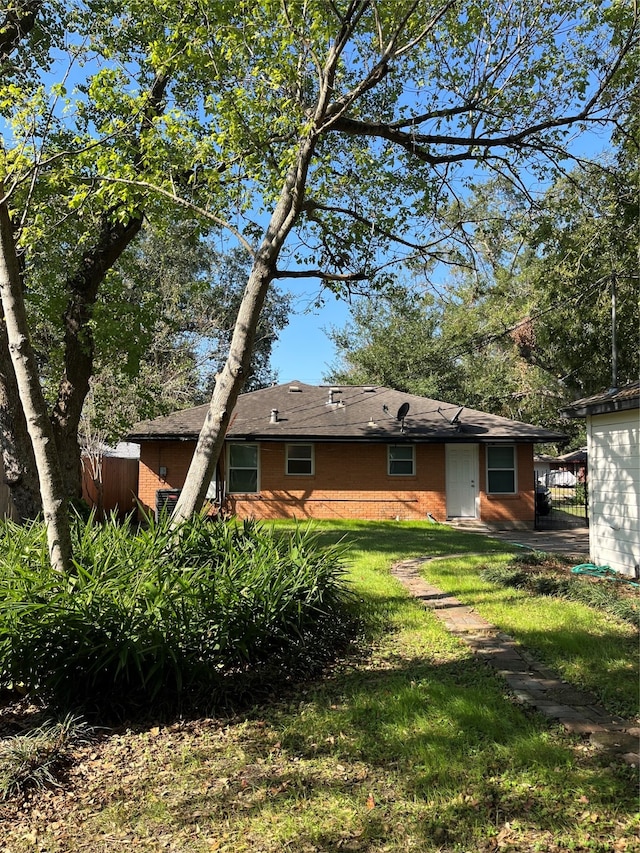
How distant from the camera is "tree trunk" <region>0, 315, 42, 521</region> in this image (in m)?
8.44

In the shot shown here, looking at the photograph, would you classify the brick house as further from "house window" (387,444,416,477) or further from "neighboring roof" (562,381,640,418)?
"neighboring roof" (562,381,640,418)

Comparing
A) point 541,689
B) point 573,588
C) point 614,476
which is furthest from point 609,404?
point 541,689

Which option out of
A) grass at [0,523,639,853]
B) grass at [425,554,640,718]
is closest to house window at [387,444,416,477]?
grass at [425,554,640,718]

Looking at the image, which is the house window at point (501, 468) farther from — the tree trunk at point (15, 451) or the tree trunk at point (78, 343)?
the tree trunk at point (15, 451)

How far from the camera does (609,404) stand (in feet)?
29.9

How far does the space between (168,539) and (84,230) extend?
Answer: 20.6 ft

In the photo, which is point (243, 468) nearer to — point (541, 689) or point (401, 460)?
point (401, 460)

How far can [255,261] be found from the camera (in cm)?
707

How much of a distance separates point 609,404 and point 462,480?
9.29 metres

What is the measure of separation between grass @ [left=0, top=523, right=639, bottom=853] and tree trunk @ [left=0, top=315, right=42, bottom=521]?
517 centimetres

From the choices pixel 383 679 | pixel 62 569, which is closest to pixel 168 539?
pixel 62 569

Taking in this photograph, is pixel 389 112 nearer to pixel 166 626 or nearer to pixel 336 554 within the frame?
pixel 336 554

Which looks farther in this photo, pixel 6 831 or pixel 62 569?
pixel 62 569

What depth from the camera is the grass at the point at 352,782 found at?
2.80m
